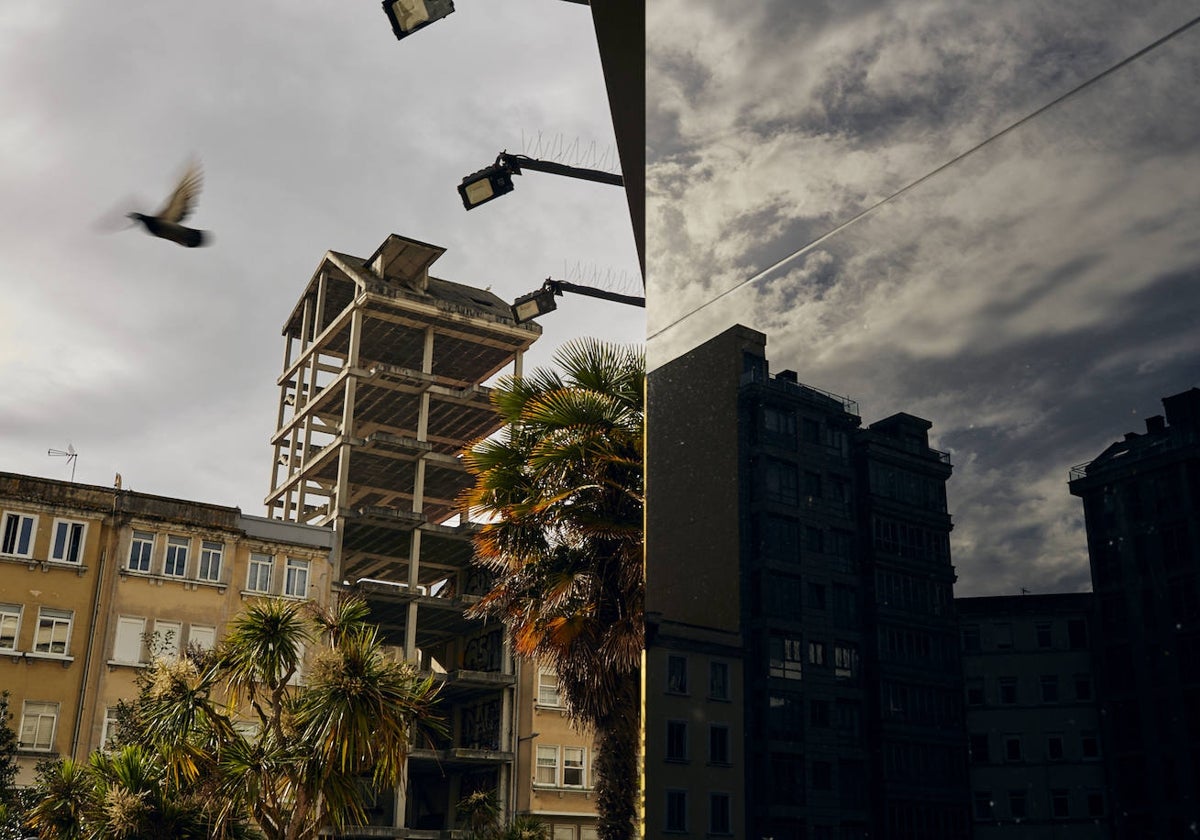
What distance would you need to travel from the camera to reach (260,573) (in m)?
48.2

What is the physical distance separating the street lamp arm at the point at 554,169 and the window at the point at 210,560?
119 ft

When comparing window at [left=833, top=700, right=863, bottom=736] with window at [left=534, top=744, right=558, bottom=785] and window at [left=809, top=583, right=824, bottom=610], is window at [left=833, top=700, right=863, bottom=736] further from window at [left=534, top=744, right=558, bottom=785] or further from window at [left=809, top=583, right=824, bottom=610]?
window at [left=534, top=744, right=558, bottom=785]

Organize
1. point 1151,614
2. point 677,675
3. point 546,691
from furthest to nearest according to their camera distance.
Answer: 1. point 546,691
2. point 677,675
3. point 1151,614

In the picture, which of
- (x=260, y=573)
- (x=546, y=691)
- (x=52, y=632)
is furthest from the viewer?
(x=546, y=691)

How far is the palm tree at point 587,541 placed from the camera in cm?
1568

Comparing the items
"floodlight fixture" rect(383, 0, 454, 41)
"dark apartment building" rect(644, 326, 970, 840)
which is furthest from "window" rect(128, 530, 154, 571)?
"dark apartment building" rect(644, 326, 970, 840)

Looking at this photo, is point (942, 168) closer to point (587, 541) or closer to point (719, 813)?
point (719, 813)

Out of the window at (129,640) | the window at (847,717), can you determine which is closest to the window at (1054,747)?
the window at (847,717)

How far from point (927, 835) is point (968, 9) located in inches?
57.3

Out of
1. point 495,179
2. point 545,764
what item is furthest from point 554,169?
point 545,764

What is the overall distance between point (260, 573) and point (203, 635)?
12.3ft

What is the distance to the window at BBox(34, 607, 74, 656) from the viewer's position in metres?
41.9

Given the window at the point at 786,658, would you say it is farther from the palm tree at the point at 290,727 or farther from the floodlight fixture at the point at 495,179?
the palm tree at the point at 290,727

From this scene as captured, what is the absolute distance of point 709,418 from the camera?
2955mm
